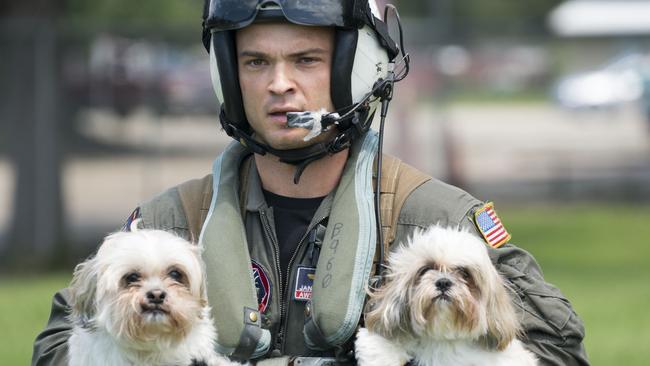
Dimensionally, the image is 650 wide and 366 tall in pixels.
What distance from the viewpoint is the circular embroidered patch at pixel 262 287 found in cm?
520

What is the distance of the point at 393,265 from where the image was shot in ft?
16.1

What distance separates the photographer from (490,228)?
16.8 ft

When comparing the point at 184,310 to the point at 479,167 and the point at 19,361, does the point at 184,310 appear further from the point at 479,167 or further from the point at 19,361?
the point at 479,167

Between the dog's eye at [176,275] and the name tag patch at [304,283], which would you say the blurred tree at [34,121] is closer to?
the name tag patch at [304,283]

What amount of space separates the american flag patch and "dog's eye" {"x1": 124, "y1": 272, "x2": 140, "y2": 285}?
4.60 ft

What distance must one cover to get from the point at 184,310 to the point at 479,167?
1887 centimetres

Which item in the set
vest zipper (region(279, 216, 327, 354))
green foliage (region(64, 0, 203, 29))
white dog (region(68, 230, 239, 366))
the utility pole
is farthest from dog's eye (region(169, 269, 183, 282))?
green foliage (region(64, 0, 203, 29))

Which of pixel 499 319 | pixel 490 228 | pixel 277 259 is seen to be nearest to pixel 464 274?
pixel 499 319

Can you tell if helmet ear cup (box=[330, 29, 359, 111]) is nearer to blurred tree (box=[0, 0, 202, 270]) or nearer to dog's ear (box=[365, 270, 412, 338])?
dog's ear (box=[365, 270, 412, 338])

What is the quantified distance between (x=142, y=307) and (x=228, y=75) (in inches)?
46.7

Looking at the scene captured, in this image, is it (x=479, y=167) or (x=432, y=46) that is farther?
(x=479, y=167)

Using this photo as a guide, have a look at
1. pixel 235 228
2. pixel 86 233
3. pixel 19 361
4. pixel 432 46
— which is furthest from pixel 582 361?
pixel 432 46

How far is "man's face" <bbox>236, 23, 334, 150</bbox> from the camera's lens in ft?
17.2

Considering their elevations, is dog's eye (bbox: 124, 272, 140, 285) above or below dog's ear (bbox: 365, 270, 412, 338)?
above
